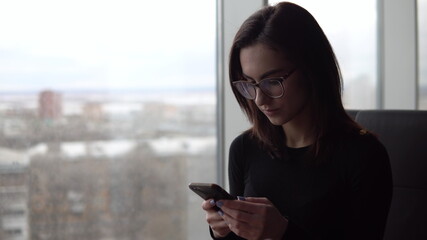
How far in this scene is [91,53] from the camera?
1.89m

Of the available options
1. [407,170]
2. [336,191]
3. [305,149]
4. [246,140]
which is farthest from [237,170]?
[407,170]

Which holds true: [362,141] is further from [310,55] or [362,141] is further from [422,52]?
[422,52]

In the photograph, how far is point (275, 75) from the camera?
133 cm

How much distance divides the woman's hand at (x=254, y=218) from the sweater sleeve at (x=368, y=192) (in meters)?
0.20

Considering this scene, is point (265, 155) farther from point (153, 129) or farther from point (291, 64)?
point (153, 129)

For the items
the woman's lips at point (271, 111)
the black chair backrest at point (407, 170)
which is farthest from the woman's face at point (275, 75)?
the black chair backrest at point (407, 170)

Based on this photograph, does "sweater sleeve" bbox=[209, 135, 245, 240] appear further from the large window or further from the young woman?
the large window

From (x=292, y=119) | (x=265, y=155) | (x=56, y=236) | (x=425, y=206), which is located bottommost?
(x=56, y=236)

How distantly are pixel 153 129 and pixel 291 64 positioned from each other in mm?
878

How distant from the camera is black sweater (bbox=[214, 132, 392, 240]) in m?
1.28

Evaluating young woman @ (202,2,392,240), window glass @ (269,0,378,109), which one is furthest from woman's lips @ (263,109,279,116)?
window glass @ (269,0,378,109)

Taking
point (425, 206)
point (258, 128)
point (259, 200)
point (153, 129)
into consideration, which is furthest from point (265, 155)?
point (153, 129)

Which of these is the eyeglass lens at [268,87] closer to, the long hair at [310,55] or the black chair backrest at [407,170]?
the long hair at [310,55]

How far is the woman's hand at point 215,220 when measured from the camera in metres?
1.30
